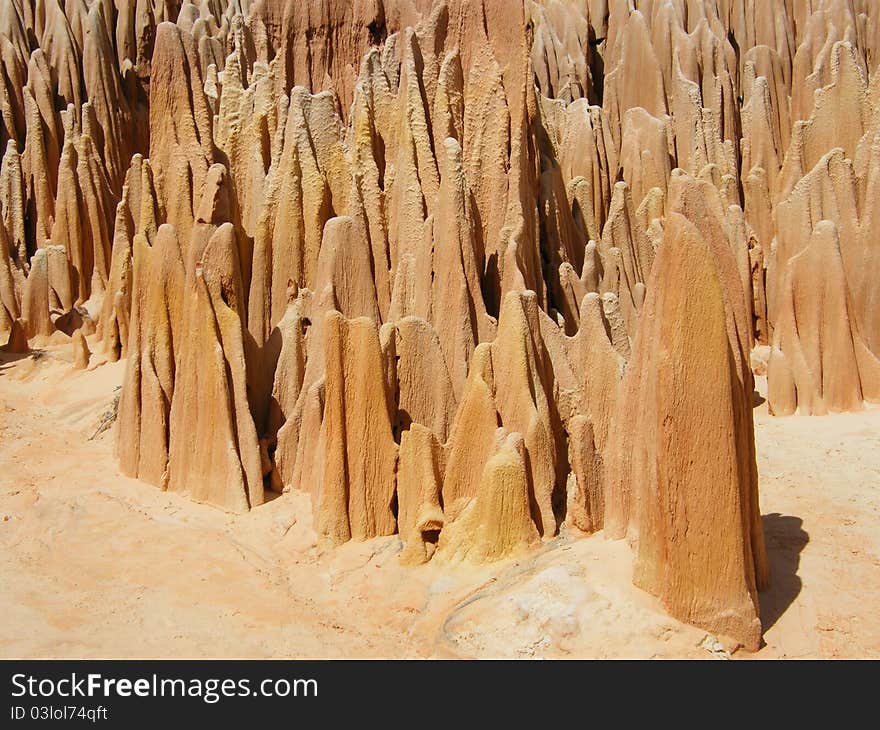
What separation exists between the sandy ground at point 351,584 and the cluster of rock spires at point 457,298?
247mm

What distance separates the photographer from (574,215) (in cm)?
1088

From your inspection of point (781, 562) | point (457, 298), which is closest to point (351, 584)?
point (457, 298)

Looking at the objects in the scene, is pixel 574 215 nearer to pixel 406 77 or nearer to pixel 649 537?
pixel 406 77

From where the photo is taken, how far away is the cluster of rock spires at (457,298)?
4.88m

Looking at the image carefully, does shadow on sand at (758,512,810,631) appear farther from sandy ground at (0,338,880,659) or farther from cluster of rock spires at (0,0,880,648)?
cluster of rock spires at (0,0,880,648)

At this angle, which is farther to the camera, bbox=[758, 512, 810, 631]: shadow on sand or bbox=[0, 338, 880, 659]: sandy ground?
bbox=[758, 512, 810, 631]: shadow on sand

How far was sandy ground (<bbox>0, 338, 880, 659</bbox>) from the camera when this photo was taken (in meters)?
4.78

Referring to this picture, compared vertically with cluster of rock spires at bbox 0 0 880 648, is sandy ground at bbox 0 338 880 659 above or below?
below

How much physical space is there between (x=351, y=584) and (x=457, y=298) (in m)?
2.67

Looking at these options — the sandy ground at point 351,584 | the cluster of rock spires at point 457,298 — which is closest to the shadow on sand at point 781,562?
the sandy ground at point 351,584

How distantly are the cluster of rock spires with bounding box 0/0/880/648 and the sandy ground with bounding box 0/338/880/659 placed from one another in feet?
0.81

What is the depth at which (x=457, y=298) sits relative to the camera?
7391 mm

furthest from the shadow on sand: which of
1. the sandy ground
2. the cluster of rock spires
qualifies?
the cluster of rock spires

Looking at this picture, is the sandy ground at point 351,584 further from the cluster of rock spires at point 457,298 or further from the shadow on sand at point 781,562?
the cluster of rock spires at point 457,298
